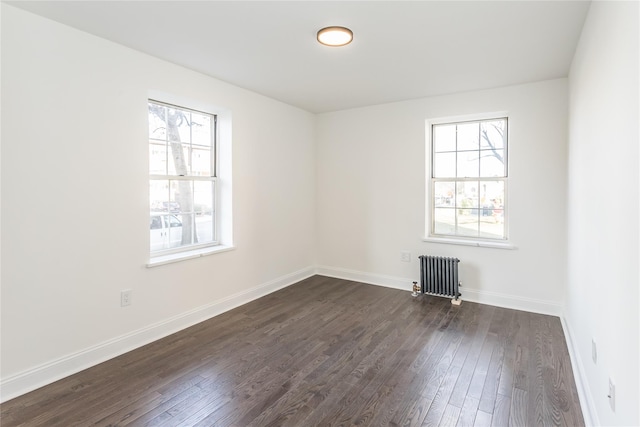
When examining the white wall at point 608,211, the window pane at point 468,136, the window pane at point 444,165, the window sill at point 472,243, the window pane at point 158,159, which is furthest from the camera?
the window pane at point 444,165

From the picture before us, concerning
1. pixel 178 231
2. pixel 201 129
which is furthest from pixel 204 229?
pixel 201 129

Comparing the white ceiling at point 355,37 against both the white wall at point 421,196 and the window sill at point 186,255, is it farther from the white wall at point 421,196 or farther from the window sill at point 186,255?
the window sill at point 186,255

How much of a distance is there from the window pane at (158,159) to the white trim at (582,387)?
12.0 ft

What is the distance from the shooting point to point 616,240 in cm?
149

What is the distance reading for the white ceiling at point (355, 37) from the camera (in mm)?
2174

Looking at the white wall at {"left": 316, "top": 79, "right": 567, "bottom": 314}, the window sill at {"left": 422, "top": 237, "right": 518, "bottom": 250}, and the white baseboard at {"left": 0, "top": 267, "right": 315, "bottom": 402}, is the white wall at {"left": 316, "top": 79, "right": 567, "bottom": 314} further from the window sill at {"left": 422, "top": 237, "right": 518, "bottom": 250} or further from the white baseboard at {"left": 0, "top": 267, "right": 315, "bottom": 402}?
the white baseboard at {"left": 0, "top": 267, "right": 315, "bottom": 402}

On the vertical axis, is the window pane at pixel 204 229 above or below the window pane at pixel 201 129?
below

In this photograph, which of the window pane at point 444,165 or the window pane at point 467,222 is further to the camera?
the window pane at point 444,165

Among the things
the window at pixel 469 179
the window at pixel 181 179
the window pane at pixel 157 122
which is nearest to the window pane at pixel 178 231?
the window at pixel 181 179

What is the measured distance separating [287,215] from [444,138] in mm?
2311

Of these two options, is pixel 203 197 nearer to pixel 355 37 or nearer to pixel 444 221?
pixel 355 37

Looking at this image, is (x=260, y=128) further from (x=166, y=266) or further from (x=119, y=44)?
(x=166, y=266)

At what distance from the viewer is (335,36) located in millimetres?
2500

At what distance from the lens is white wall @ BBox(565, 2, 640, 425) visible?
1277 millimetres
